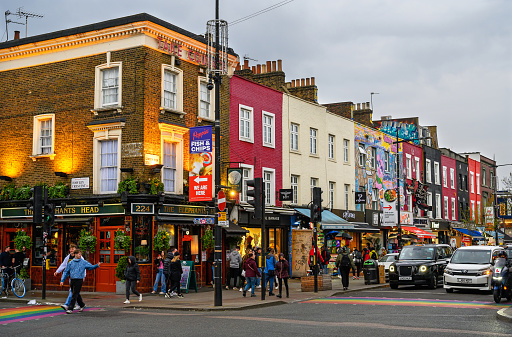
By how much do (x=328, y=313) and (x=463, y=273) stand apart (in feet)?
25.1

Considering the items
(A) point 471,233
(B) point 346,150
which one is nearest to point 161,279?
(B) point 346,150

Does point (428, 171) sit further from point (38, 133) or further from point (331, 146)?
point (38, 133)

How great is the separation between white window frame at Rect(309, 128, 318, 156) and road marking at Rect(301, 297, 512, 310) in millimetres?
14738

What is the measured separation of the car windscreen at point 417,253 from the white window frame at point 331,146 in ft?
37.9

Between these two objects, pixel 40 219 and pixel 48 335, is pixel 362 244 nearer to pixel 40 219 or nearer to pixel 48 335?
pixel 40 219

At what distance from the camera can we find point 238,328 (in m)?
13.5

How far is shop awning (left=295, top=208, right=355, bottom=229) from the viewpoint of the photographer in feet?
107

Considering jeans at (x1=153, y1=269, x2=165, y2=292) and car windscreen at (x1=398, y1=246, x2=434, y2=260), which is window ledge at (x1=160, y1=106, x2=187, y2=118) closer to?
jeans at (x1=153, y1=269, x2=165, y2=292)

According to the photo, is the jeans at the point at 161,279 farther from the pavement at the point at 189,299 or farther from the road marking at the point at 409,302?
the road marking at the point at 409,302

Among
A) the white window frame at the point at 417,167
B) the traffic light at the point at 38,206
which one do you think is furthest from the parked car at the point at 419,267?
the white window frame at the point at 417,167

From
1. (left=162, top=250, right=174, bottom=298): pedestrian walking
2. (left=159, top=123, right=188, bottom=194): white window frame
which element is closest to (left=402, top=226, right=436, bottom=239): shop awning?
(left=159, top=123, right=188, bottom=194): white window frame

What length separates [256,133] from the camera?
100 feet

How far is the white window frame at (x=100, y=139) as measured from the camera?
79.7 ft

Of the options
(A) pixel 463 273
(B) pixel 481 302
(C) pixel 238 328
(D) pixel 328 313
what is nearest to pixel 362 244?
(A) pixel 463 273
